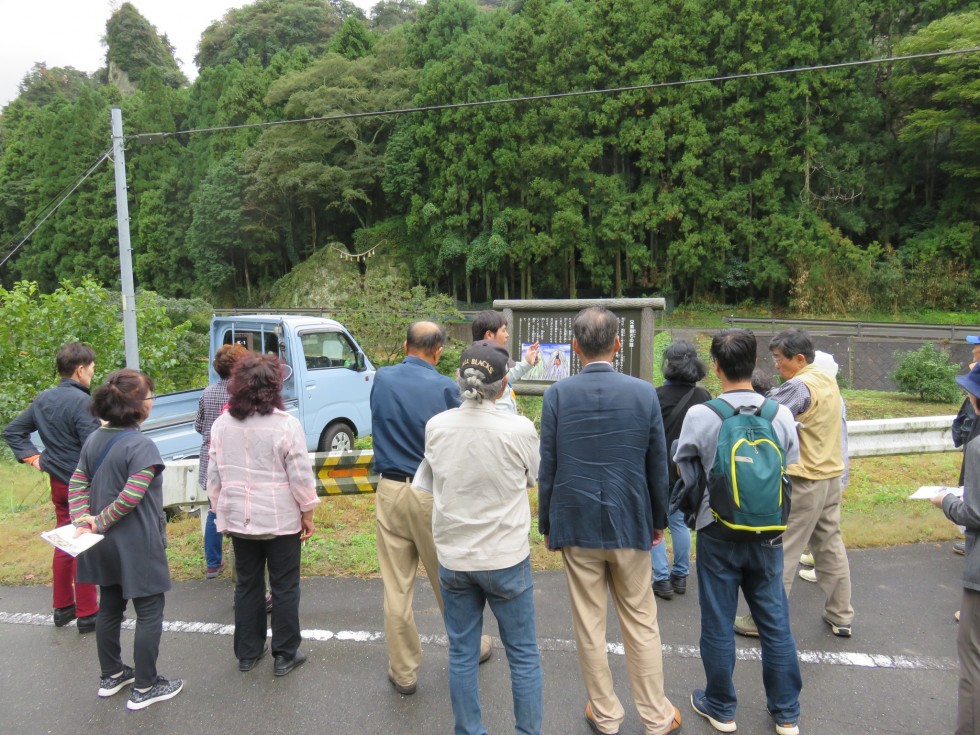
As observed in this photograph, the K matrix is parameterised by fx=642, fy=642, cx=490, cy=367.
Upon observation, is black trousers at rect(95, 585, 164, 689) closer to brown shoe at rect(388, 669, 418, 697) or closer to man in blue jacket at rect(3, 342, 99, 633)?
man in blue jacket at rect(3, 342, 99, 633)

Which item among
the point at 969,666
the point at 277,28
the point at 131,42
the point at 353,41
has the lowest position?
the point at 969,666

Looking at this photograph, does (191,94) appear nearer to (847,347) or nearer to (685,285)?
(685,285)

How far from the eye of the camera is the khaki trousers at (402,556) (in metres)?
3.06

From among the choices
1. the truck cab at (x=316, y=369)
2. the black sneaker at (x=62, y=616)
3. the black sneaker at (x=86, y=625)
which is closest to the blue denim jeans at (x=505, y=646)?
the black sneaker at (x=86, y=625)

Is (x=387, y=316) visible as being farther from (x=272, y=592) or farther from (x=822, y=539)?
(x=822, y=539)

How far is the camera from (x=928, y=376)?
10.4 metres

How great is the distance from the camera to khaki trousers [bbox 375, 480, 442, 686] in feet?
10.0

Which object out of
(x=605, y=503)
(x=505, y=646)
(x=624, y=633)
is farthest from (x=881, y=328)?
(x=505, y=646)

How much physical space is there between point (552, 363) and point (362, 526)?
8.68ft

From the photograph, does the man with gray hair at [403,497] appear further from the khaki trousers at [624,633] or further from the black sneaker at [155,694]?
the black sneaker at [155,694]

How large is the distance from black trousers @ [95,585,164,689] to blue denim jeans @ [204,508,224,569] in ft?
4.40

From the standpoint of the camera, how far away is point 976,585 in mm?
2461

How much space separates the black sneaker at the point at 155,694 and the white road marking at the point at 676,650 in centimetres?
59

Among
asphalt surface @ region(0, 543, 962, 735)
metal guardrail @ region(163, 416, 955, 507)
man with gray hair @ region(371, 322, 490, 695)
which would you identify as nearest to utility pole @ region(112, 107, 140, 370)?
metal guardrail @ region(163, 416, 955, 507)
